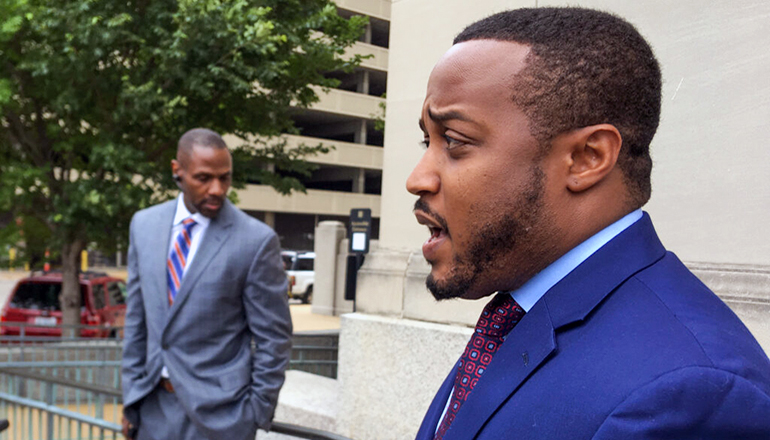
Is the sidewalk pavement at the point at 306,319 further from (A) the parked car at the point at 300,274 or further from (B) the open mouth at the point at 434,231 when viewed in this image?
(B) the open mouth at the point at 434,231

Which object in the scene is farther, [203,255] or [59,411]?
[59,411]

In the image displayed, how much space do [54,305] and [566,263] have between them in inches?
598

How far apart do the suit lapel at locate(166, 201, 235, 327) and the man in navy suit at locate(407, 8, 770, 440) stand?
2.20 metres

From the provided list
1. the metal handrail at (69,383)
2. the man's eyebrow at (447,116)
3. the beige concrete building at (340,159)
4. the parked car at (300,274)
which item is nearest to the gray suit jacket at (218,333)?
the metal handrail at (69,383)

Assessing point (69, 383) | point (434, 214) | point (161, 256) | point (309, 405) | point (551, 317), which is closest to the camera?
point (551, 317)

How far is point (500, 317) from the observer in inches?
49.4

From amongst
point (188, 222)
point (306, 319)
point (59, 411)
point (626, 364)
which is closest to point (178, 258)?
point (188, 222)

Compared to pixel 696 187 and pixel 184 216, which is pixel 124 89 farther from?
pixel 696 187

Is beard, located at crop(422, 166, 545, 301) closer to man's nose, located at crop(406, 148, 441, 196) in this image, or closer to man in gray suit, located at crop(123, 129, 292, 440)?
man's nose, located at crop(406, 148, 441, 196)

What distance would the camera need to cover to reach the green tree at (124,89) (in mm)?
11320

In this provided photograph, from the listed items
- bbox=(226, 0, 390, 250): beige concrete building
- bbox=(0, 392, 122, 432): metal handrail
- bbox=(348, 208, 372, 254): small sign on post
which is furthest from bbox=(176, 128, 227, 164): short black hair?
bbox=(226, 0, 390, 250): beige concrete building

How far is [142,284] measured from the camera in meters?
3.40

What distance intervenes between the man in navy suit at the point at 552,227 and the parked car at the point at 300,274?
25.4 meters

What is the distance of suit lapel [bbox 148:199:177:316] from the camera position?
333 centimetres
